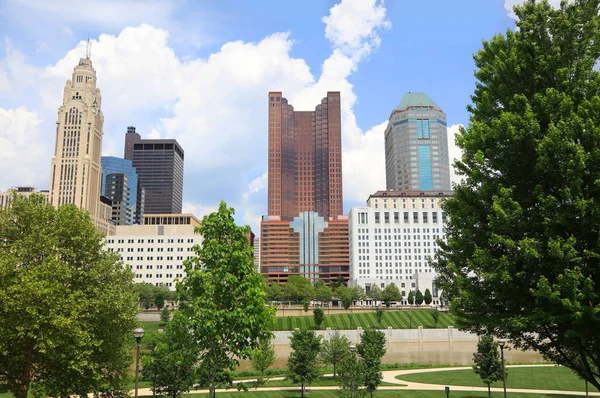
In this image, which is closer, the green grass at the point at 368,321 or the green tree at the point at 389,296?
the green grass at the point at 368,321

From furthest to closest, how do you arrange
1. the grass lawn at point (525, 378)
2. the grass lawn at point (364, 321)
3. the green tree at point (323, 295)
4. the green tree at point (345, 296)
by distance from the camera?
1. the green tree at point (323, 295)
2. the green tree at point (345, 296)
3. the grass lawn at point (364, 321)
4. the grass lawn at point (525, 378)

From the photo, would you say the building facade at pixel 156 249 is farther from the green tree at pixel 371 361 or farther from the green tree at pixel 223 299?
the green tree at pixel 223 299

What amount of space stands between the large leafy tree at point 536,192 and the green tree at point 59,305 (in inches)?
893

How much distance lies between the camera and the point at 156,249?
18600 centimetres

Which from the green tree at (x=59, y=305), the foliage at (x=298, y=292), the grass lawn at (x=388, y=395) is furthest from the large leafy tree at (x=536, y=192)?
the foliage at (x=298, y=292)

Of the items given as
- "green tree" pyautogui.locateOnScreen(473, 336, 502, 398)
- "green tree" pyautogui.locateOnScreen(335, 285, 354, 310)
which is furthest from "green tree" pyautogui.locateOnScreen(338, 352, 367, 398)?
"green tree" pyautogui.locateOnScreen(335, 285, 354, 310)

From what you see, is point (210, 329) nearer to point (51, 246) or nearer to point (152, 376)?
point (51, 246)

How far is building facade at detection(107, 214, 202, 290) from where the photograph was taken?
183375 mm

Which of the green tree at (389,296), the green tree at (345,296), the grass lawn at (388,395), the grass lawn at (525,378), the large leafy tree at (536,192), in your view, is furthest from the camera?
the green tree at (389,296)

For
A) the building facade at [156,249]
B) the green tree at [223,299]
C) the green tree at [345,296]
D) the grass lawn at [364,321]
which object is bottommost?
the grass lawn at [364,321]

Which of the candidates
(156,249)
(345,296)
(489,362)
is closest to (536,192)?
(489,362)

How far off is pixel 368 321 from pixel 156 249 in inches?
3733

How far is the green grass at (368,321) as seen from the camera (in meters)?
119

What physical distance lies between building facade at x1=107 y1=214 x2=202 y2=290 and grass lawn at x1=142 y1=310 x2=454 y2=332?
177 feet
